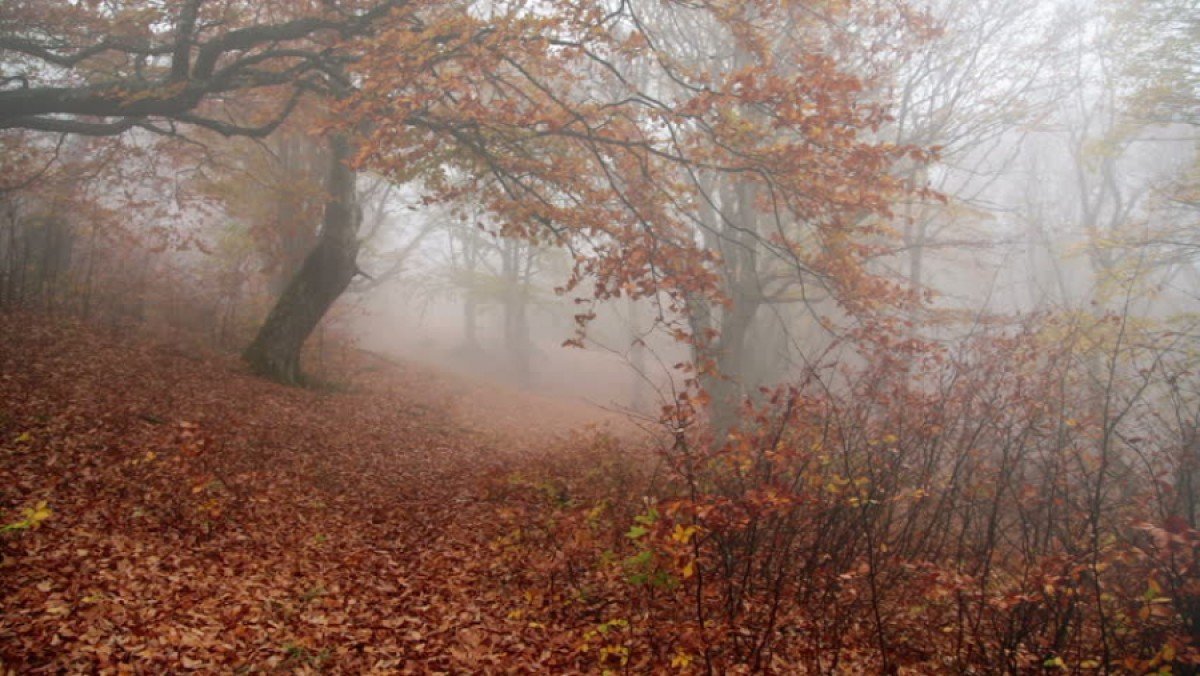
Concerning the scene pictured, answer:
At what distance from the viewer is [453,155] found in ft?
29.7

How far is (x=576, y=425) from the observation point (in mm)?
16000

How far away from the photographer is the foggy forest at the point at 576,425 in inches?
173

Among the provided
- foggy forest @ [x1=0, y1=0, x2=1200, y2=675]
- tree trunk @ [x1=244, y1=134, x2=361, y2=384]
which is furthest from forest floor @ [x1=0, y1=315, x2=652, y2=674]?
tree trunk @ [x1=244, y1=134, x2=361, y2=384]

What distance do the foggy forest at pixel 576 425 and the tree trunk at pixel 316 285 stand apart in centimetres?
6

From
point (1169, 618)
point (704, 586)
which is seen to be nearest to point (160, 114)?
point (704, 586)

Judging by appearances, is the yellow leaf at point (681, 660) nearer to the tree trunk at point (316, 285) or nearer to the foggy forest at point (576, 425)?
the foggy forest at point (576, 425)

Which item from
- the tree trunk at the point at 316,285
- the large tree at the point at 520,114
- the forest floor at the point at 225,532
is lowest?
the forest floor at the point at 225,532

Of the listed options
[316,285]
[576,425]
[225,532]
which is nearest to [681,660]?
[225,532]

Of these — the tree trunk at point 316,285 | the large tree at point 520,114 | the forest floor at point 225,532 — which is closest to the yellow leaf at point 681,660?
the forest floor at point 225,532

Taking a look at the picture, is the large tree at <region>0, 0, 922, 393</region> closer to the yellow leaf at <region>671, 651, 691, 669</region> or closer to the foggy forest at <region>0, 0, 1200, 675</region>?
the foggy forest at <region>0, 0, 1200, 675</region>

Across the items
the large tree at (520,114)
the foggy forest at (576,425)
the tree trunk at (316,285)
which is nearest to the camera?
the foggy forest at (576,425)

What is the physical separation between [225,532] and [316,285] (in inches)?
274

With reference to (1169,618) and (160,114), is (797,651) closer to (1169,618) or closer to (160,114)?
(1169,618)

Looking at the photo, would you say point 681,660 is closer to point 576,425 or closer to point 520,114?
point 520,114
